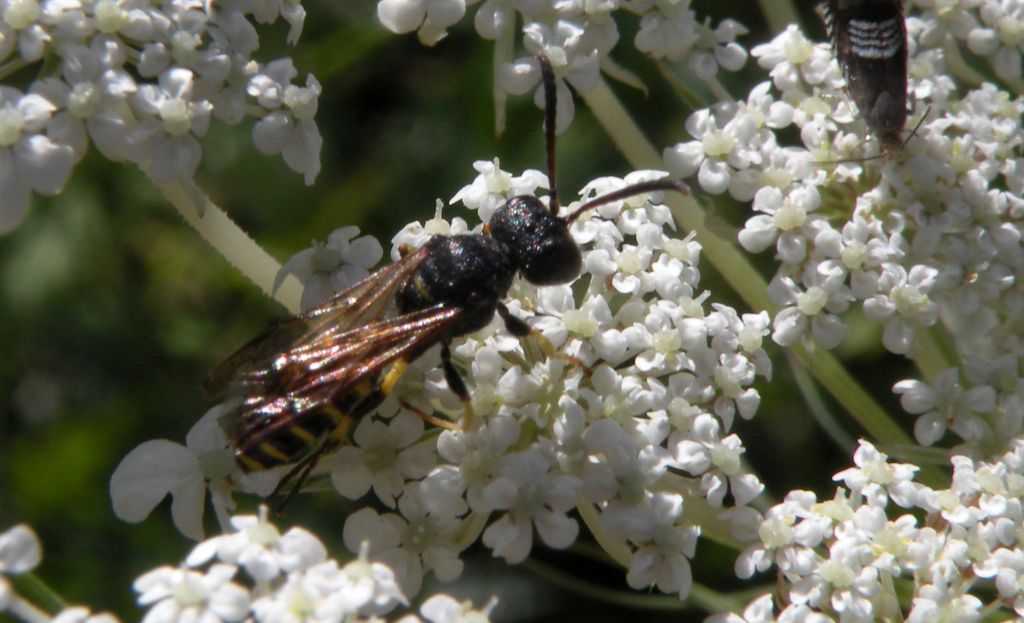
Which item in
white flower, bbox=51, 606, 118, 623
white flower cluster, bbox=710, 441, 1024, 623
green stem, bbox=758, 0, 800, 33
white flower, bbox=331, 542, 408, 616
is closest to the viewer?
white flower, bbox=51, 606, 118, 623

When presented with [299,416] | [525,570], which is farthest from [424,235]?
[525,570]

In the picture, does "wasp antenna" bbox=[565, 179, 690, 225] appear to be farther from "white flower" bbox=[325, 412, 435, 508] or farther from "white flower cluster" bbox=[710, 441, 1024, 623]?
"white flower cluster" bbox=[710, 441, 1024, 623]

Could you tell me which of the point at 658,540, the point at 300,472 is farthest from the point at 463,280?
the point at 658,540

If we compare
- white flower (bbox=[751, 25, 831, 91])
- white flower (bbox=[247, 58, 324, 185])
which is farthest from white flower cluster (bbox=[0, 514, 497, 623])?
white flower (bbox=[751, 25, 831, 91])

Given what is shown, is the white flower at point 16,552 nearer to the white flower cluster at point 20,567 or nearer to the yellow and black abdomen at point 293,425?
the white flower cluster at point 20,567

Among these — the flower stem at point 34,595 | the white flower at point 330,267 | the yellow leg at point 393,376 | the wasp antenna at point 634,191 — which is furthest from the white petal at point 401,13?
the flower stem at point 34,595

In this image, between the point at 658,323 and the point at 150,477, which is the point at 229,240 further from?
the point at 658,323
